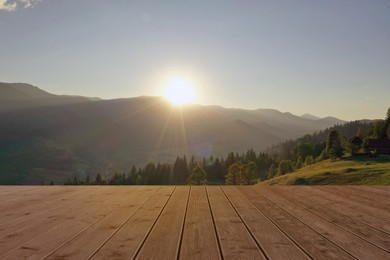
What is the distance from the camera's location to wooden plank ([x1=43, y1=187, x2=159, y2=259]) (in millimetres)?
2936

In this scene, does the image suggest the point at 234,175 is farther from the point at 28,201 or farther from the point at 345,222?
the point at 345,222

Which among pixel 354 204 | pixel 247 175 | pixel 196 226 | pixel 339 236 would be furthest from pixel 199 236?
pixel 247 175

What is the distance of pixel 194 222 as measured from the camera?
4.21m

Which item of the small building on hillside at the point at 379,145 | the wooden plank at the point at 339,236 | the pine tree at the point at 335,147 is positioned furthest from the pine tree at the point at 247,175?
the wooden plank at the point at 339,236

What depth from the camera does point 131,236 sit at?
3.52 metres

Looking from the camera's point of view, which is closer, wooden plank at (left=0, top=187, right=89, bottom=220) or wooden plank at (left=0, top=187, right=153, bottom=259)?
wooden plank at (left=0, top=187, right=153, bottom=259)

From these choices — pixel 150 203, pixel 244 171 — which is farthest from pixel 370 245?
pixel 244 171

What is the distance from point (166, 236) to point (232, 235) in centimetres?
68

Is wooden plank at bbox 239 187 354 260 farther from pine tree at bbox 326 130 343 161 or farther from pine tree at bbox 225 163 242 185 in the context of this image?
pine tree at bbox 326 130 343 161

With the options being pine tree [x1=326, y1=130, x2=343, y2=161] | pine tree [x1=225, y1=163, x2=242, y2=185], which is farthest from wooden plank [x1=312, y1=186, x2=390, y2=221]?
pine tree [x1=326, y1=130, x2=343, y2=161]

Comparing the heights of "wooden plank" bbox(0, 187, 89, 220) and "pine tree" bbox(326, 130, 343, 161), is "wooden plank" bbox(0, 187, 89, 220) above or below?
below

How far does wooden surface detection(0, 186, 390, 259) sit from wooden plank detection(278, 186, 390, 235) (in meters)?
0.01

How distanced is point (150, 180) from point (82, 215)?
320 ft

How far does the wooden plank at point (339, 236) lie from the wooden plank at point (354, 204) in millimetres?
851
